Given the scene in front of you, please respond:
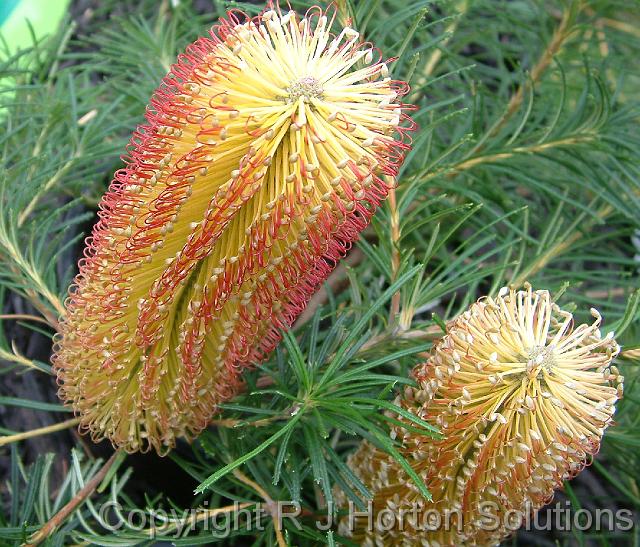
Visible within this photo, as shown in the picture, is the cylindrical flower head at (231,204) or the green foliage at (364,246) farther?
the green foliage at (364,246)

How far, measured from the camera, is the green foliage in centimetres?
51

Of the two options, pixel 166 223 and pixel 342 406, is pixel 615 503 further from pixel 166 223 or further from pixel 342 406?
pixel 166 223

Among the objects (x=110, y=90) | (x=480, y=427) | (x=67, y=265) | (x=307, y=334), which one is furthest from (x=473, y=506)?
(x=110, y=90)

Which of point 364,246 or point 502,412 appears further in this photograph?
point 364,246

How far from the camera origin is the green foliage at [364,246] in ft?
1.69

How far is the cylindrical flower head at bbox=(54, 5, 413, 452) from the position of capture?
38 centimetres

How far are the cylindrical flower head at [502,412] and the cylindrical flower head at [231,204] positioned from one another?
0.34ft

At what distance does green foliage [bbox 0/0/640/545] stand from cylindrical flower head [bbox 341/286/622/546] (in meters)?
0.03

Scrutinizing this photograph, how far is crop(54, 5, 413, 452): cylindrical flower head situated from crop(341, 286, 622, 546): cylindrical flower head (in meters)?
0.10

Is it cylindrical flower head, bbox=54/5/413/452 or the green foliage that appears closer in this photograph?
cylindrical flower head, bbox=54/5/413/452

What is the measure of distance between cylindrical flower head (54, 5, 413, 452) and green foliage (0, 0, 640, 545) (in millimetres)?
52

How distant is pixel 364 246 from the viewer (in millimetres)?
594

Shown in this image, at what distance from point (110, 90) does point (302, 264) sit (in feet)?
1.66

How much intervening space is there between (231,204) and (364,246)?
0.72ft
